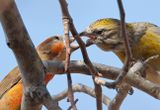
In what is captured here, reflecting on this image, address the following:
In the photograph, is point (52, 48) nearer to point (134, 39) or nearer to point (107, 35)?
point (107, 35)

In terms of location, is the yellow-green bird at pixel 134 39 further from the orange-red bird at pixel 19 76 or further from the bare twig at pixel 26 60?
the bare twig at pixel 26 60

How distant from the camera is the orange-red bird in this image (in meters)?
3.27

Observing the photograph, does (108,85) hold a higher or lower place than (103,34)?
higher

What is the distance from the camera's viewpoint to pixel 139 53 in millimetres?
3990

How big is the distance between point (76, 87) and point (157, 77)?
689 millimetres

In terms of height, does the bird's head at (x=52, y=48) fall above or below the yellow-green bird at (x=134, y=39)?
above

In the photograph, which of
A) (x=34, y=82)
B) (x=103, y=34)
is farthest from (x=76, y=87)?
(x=34, y=82)

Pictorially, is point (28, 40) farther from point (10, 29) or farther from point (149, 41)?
point (149, 41)

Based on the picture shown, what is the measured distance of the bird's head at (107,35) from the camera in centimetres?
357

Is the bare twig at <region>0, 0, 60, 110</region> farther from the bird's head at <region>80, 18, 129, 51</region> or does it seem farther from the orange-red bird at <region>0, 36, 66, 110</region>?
the bird's head at <region>80, 18, 129, 51</region>

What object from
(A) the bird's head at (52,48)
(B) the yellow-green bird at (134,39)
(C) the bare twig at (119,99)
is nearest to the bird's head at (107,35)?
(B) the yellow-green bird at (134,39)

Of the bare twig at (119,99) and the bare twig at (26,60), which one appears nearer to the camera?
the bare twig at (26,60)

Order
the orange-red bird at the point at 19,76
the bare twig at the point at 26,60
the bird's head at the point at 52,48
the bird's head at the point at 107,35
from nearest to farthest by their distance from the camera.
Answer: the bare twig at the point at 26,60, the orange-red bird at the point at 19,76, the bird's head at the point at 52,48, the bird's head at the point at 107,35

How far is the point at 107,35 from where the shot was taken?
3727 millimetres
